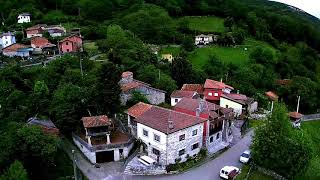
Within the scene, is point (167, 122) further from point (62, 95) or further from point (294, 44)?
point (294, 44)

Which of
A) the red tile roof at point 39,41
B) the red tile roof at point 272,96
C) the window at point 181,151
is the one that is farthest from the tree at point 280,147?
the red tile roof at point 39,41

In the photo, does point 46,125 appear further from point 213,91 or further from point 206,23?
point 206,23

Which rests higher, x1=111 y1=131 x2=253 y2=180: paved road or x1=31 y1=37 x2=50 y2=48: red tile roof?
x1=31 y1=37 x2=50 y2=48: red tile roof

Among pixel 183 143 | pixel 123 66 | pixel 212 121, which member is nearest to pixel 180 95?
pixel 212 121

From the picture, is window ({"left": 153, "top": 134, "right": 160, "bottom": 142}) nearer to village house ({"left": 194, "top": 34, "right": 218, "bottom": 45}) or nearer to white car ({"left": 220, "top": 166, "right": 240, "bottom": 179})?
white car ({"left": 220, "top": 166, "right": 240, "bottom": 179})

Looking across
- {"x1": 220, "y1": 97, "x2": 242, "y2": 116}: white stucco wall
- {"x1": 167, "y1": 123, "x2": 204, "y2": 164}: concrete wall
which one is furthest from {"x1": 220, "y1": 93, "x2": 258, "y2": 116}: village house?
{"x1": 167, "y1": 123, "x2": 204, "y2": 164}: concrete wall

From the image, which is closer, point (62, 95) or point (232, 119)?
point (62, 95)

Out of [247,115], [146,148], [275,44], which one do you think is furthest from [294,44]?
[146,148]
